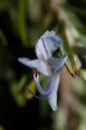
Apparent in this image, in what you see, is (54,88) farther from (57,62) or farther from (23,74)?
(23,74)

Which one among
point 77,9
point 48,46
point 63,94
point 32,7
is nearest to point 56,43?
point 48,46

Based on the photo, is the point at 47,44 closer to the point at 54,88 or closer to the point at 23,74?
the point at 54,88

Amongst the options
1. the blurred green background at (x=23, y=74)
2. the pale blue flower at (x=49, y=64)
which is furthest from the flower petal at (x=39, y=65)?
the blurred green background at (x=23, y=74)

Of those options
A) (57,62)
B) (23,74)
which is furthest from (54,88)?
(23,74)

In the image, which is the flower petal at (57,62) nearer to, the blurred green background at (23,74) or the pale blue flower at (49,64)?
the pale blue flower at (49,64)

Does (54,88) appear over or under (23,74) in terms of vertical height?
under

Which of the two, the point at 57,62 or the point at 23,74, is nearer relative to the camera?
the point at 57,62

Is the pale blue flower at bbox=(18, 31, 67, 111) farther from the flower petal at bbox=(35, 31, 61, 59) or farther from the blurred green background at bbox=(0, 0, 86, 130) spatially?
the blurred green background at bbox=(0, 0, 86, 130)

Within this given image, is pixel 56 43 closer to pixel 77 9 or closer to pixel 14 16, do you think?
pixel 77 9

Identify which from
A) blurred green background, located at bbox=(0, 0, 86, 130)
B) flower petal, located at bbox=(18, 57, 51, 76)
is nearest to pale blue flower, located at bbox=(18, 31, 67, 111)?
flower petal, located at bbox=(18, 57, 51, 76)
